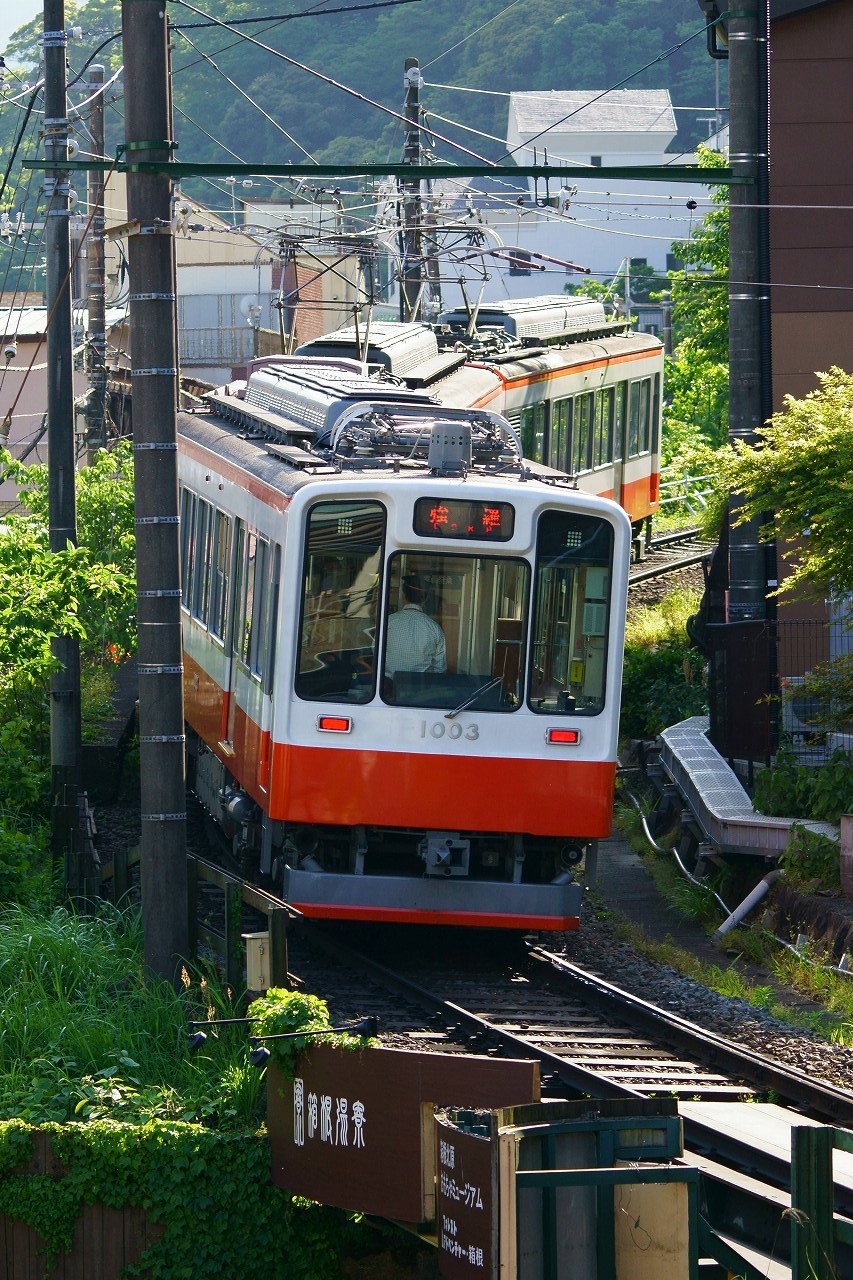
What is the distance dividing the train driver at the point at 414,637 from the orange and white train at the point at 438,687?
0.01 meters

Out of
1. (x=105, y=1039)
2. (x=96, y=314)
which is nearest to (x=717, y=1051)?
(x=105, y=1039)

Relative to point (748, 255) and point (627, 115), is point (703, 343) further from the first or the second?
point (627, 115)

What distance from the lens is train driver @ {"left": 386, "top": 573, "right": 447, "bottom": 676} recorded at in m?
10.6

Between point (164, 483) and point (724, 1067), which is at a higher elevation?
point (164, 483)

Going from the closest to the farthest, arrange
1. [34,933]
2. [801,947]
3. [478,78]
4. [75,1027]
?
[75,1027] < [34,933] < [801,947] < [478,78]

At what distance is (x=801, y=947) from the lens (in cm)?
1242

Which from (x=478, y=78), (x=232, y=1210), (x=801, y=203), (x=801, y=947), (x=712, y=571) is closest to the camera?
(x=232, y=1210)

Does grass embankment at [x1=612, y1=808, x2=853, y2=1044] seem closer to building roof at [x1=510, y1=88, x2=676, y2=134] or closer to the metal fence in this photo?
the metal fence

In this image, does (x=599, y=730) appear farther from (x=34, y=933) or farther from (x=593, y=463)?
(x=593, y=463)

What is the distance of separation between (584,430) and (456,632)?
11808 mm

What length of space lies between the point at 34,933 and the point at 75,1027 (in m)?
1.48

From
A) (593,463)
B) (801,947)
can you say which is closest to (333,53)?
(593,463)

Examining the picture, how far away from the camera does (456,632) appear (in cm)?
1066

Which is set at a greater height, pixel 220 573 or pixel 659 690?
pixel 220 573
